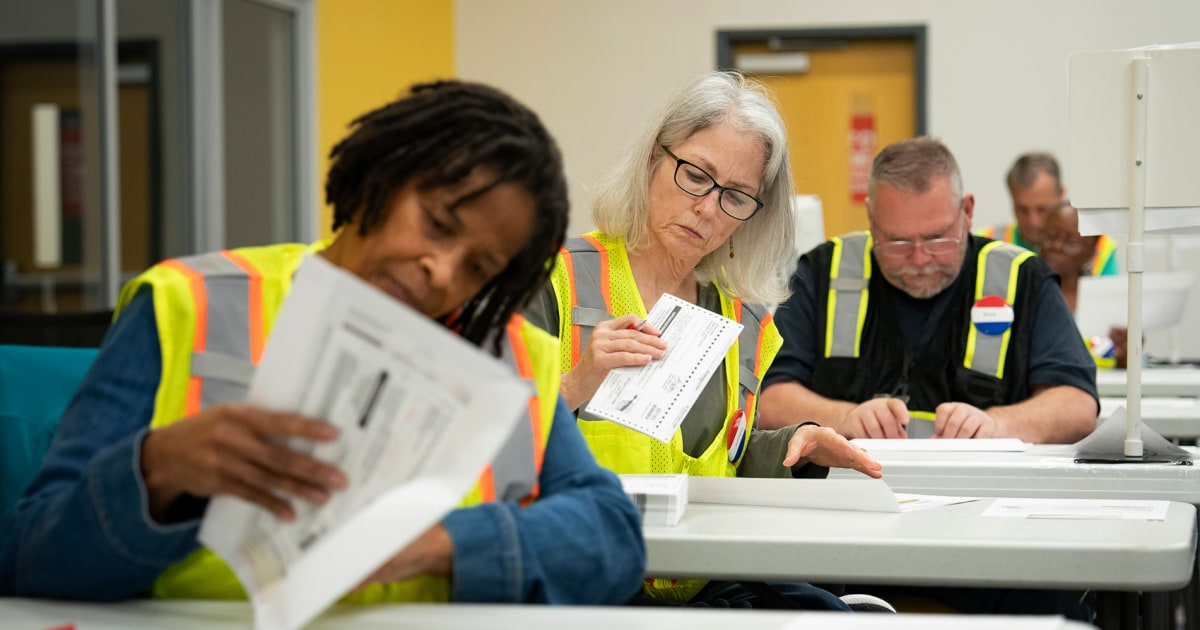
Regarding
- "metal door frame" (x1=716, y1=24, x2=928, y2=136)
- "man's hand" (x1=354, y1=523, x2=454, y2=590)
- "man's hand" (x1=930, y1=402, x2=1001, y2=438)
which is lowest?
"man's hand" (x1=930, y1=402, x2=1001, y2=438)

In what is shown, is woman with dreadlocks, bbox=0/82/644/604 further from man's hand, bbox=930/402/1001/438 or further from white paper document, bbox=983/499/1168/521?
man's hand, bbox=930/402/1001/438

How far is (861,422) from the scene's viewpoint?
2.70m

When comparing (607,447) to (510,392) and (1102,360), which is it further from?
(1102,360)

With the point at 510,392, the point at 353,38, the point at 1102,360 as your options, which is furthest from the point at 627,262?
the point at 353,38

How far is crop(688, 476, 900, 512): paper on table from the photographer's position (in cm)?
174

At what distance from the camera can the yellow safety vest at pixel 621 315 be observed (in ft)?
6.86

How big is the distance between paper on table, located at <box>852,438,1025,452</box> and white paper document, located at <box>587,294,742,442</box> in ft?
1.68

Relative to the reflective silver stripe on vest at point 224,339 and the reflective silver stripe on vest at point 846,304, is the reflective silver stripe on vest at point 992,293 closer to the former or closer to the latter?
the reflective silver stripe on vest at point 846,304

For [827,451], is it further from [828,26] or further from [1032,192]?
[828,26]

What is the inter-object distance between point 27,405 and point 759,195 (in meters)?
1.32

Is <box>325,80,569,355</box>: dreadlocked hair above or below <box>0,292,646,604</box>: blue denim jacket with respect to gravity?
above

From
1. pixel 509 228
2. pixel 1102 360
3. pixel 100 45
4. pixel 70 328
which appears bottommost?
pixel 1102 360

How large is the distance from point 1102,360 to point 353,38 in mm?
4051

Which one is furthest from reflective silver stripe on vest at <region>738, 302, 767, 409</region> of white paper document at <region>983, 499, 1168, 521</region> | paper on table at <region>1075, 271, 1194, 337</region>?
paper on table at <region>1075, 271, 1194, 337</region>
